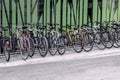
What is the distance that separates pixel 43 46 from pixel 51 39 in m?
0.64

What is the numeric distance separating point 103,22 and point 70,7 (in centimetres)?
227

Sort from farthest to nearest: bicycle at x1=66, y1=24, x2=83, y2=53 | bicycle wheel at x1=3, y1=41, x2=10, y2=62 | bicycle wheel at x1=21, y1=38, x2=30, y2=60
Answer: bicycle at x1=66, y1=24, x2=83, y2=53
bicycle wheel at x1=21, y1=38, x2=30, y2=60
bicycle wheel at x1=3, y1=41, x2=10, y2=62

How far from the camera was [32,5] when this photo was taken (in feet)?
52.1

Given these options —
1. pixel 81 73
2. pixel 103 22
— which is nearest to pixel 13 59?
pixel 81 73

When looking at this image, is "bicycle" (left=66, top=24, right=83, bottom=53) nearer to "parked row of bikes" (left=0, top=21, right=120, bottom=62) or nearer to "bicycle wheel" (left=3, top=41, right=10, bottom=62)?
"parked row of bikes" (left=0, top=21, right=120, bottom=62)

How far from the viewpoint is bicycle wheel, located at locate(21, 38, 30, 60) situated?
1302 centimetres

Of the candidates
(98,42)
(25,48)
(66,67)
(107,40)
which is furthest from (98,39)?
(66,67)

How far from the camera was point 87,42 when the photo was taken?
49.5 feet

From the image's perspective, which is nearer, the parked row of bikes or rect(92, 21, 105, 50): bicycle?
the parked row of bikes

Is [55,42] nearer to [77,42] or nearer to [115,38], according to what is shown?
[77,42]

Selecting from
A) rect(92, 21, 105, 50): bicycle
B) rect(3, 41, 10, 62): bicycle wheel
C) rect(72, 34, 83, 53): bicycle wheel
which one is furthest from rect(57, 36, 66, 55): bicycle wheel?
rect(3, 41, 10, 62): bicycle wheel

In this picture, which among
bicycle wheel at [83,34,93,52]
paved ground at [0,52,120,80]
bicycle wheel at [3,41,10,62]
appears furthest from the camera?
bicycle wheel at [83,34,93,52]

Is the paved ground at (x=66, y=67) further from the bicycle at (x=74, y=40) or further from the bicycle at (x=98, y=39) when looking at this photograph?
the bicycle at (x=98, y=39)

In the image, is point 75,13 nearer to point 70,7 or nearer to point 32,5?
point 70,7
